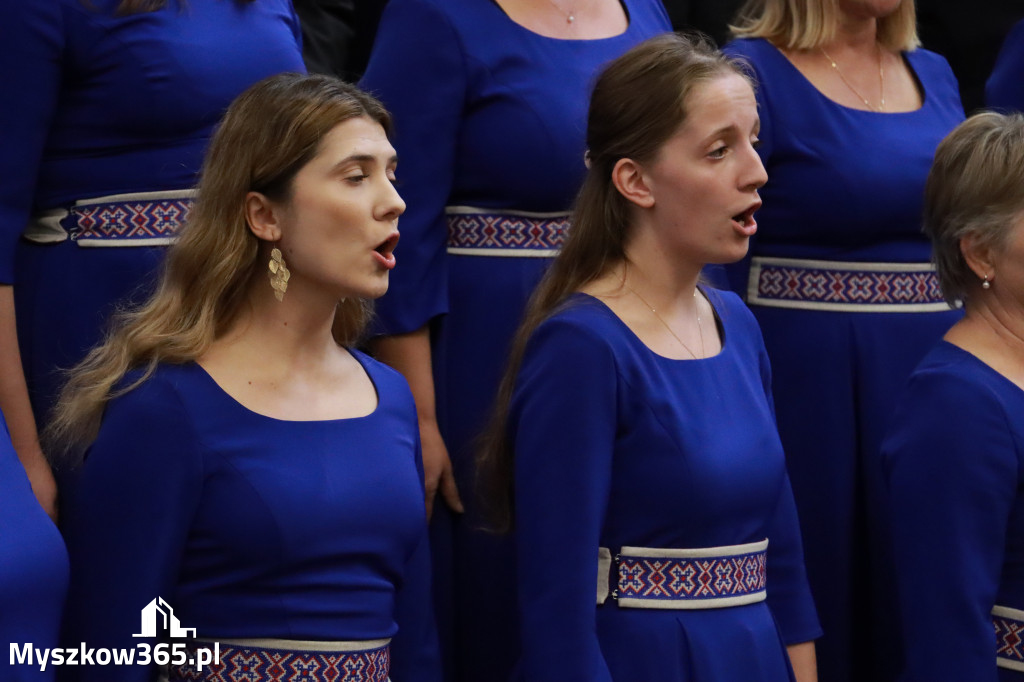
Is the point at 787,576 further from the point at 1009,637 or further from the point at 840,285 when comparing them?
the point at 840,285

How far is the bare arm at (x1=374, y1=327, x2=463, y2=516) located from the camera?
369 centimetres

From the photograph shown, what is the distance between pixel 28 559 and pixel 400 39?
149cm

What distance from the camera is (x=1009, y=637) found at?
3260 millimetres

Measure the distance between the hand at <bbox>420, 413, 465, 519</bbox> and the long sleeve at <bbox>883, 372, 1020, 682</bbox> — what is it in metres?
0.92

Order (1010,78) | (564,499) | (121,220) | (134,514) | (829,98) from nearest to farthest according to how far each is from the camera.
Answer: (134,514)
(564,499)
(121,220)
(829,98)
(1010,78)

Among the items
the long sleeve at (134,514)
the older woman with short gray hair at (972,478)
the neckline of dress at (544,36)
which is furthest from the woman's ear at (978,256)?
the long sleeve at (134,514)

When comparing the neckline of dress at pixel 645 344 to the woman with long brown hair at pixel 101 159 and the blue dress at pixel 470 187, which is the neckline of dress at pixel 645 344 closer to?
the blue dress at pixel 470 187

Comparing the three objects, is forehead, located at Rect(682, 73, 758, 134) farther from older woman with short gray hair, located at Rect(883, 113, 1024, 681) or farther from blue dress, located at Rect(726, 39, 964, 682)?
blue dress, located at Rect(726, 39, 964, 682)

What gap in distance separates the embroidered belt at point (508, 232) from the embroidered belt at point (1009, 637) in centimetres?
114

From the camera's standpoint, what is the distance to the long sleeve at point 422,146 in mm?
3705

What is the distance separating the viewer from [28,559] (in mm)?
2691

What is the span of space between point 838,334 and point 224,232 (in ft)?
4.95

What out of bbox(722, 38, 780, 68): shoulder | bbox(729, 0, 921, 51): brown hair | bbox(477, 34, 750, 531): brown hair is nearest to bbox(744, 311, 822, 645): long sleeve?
bbox(477, 34, 750, 531): brown hair

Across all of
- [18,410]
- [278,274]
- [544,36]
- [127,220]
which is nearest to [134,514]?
[278,274]
